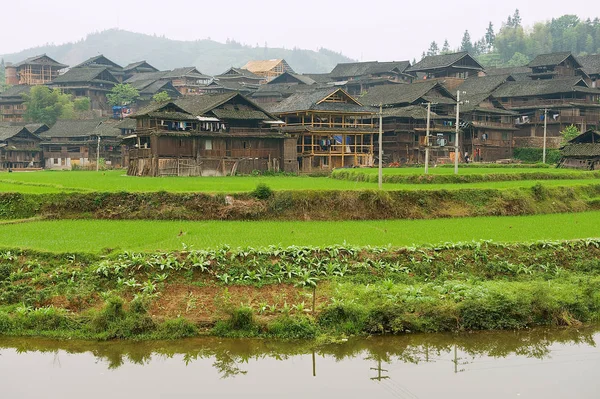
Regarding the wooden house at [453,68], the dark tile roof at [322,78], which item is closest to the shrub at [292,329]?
the wooden house at [453,68]

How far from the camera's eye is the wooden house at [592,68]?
296 feet

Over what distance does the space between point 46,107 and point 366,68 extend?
44689 millimetres

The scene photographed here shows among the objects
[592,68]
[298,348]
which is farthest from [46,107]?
[298,348]

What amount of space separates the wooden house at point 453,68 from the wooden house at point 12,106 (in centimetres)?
5269

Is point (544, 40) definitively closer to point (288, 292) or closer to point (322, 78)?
point (322, 78)

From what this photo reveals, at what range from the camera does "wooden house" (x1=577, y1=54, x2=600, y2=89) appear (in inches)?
3556

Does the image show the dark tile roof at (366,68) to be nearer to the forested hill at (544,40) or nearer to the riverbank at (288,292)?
the forested hill at (544,40)

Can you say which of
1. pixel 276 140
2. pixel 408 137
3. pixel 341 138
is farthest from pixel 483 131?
pixel 276 140

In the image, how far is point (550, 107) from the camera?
7431 centimetres

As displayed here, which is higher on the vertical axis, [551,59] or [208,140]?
[551,59]

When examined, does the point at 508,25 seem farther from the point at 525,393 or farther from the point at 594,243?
the point at 525,393

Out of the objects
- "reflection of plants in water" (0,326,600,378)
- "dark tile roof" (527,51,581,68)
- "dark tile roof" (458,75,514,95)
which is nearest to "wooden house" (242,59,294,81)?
"dark tile roof" (458,75,514,95)

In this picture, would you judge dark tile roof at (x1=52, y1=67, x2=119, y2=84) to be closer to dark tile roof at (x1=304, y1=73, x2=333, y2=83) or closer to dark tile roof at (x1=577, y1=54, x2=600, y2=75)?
dark tile roof at (x1=304, y1=73, x2=333, y2=83)

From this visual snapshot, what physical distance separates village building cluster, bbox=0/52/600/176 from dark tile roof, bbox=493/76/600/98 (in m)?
0.15
